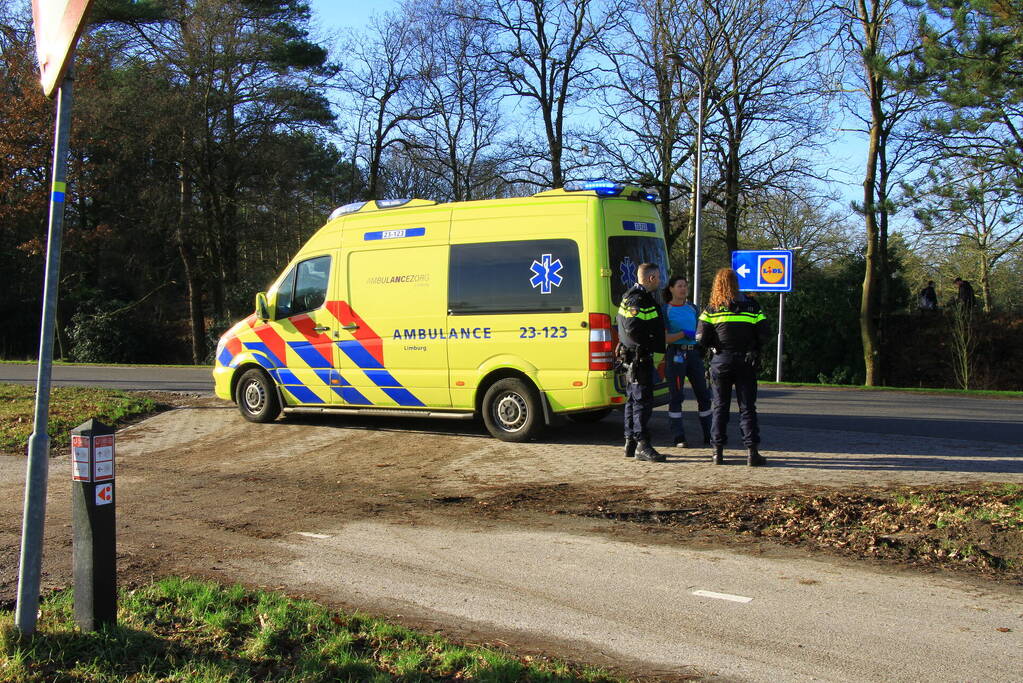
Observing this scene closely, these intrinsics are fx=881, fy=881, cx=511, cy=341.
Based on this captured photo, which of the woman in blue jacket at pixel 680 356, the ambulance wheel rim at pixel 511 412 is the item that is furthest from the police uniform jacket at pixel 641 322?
the ambulance wheel rim at pixel 511 412

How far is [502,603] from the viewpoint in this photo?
4.82m

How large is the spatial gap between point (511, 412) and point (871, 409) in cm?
589

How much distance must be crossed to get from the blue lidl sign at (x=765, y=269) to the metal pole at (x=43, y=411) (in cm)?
1518

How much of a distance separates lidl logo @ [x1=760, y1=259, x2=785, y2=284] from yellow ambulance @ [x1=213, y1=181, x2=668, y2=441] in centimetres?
872

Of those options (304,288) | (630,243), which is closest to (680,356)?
(630,243)

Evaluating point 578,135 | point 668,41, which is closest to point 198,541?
point 668,41

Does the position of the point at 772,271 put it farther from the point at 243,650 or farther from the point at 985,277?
the point at 985,277

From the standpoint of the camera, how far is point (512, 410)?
973 cm

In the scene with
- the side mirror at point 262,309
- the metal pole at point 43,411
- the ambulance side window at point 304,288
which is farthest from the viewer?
the side mirror at point 262,309

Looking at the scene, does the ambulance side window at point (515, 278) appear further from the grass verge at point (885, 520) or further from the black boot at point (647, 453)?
the grass verge at point (885, 520)

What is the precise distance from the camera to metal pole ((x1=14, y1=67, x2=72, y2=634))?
379 cm

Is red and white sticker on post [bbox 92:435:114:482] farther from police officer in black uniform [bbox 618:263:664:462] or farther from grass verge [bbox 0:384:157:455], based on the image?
grass verge [bbox 0:384:157:455]

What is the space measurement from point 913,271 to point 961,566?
1373 inches

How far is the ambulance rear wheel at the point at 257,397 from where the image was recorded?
11320mm
